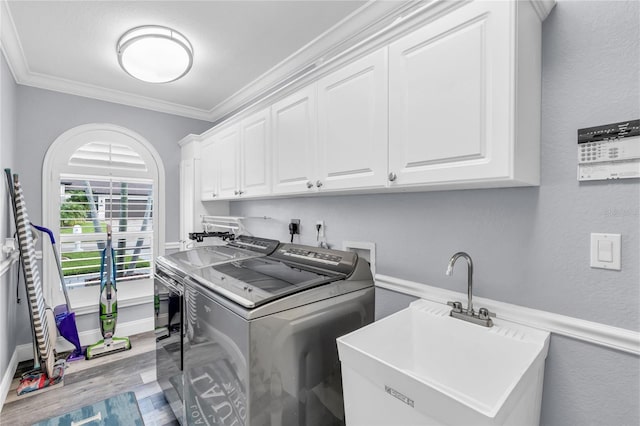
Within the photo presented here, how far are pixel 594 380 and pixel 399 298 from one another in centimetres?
81

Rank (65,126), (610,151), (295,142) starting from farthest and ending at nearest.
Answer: (65,126) → (295,142) → (610,151)

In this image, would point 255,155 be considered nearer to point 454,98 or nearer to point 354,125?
point 354,125

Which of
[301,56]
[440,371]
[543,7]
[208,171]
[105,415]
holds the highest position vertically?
[301,56]

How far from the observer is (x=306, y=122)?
180cm

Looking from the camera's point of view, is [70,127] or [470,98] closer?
[470,98]

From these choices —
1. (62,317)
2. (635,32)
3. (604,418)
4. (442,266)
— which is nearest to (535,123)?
(635,32)

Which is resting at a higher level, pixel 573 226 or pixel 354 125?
pixel 354 125

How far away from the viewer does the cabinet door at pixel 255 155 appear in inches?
85.3

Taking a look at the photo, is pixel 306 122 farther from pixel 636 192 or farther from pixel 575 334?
pixel 575 334

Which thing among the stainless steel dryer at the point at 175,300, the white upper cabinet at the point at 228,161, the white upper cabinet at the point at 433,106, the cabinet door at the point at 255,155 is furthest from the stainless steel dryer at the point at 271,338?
the white upper cabinet at the point at 228,161

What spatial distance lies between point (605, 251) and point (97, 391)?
321 cm

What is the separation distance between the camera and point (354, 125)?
4.91ft

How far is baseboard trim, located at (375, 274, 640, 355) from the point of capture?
0.99m

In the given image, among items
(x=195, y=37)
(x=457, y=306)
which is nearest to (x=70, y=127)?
(x=195, y=37)
